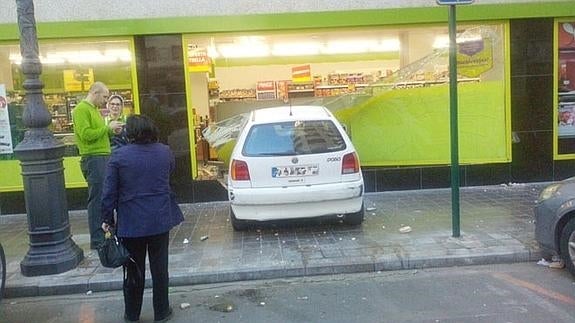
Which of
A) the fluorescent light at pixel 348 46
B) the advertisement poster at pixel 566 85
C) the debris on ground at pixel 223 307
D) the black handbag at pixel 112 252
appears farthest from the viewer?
the fluorescent light at pixel 348 46

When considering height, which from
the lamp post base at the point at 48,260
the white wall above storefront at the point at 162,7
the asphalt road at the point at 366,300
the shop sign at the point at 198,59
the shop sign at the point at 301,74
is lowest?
the asphalt road at the point at 366,300

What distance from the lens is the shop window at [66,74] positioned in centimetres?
902

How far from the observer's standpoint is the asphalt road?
15.5ft

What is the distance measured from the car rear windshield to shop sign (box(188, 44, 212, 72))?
2.75 meters

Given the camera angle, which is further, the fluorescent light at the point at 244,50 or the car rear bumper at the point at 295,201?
the fluorescent light at the point at 244,50

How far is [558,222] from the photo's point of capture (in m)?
5.44

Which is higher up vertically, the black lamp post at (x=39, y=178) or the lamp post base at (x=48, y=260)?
the black lamp post at (x=39, y=178)

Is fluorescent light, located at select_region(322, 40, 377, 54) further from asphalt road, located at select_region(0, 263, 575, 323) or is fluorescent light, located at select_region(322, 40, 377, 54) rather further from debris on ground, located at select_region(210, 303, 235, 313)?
debris on ground, located at select_region(210, 303, 235, 313)

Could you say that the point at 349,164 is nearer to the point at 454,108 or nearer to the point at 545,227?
the point at 454,108

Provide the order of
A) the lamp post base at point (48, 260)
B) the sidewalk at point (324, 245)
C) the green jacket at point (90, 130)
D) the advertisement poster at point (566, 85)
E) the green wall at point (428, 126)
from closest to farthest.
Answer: the sidewalk at point (324, 245) → the lamp post base at point (48, 260) → the green jacket at point (90, 130) → the advertisement poster at point (566, 85) → the green wall at point (428, 126)

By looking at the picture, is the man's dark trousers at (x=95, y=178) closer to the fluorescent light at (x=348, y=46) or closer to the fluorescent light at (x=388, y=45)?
the fluorescent light at (x=348, y=46)

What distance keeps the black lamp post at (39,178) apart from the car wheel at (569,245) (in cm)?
494

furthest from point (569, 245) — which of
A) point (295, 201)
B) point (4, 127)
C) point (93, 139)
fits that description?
point (4, 127)

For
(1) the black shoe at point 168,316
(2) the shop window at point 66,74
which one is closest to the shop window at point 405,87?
(2) the shop window at point 66,74
